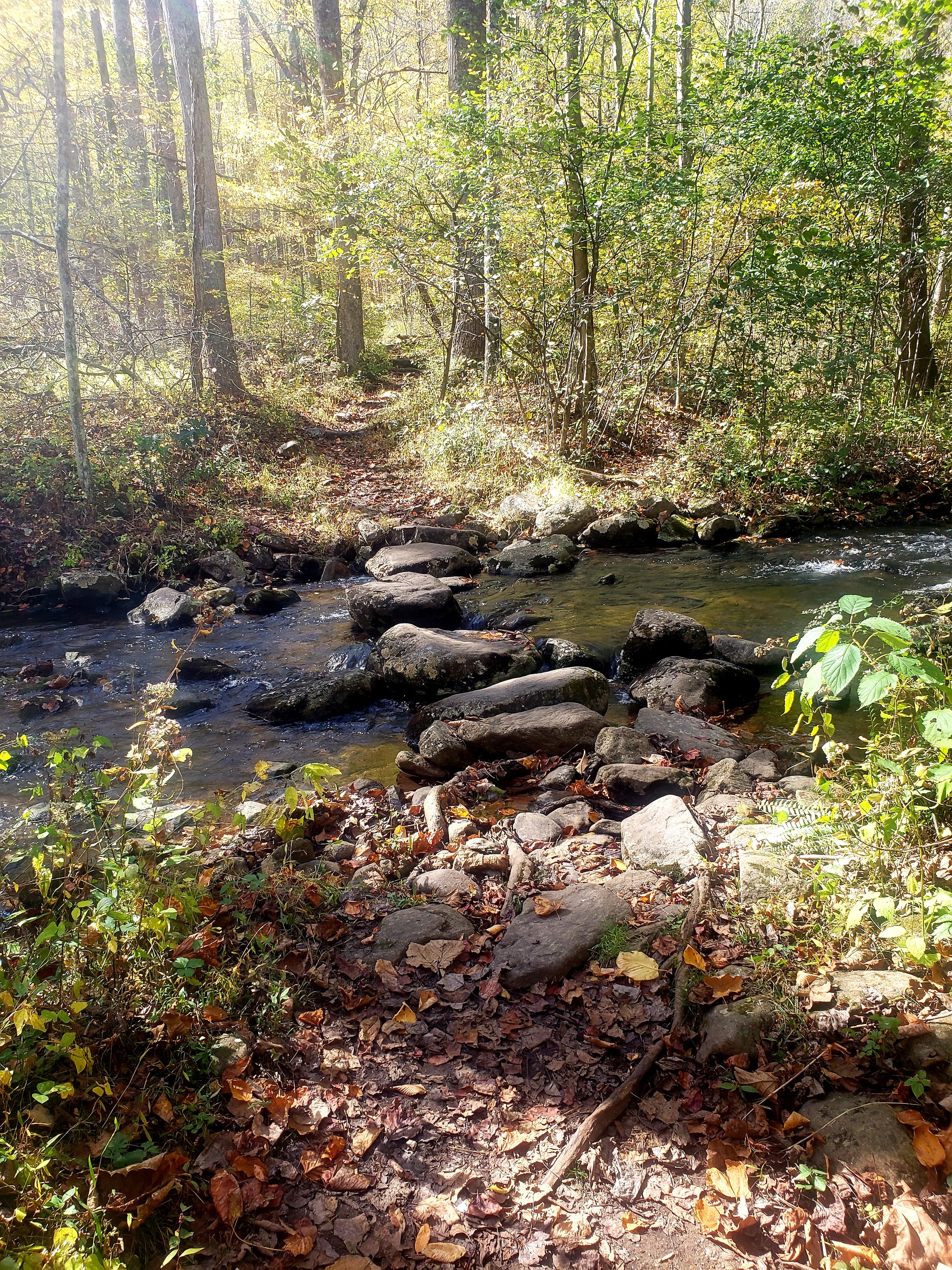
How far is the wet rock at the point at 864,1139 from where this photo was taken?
7.38ft

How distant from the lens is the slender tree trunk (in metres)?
25.9

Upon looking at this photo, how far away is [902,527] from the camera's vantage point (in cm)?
1207

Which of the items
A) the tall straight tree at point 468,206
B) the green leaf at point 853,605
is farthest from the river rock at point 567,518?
the green leaf at point 853,605

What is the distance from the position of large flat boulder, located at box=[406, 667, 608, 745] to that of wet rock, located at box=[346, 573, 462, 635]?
2686mm

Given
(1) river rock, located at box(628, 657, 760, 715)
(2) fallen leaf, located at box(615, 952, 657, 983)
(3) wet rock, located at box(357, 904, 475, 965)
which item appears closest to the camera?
(2) fallen leaf, located at box(615, 952, 657, 983)

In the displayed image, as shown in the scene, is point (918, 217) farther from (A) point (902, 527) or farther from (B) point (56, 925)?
(B) point (56, 925)

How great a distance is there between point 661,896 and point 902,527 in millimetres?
10757

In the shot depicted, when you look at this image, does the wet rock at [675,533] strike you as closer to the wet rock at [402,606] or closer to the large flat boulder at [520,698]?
the wet rock at [402,606]

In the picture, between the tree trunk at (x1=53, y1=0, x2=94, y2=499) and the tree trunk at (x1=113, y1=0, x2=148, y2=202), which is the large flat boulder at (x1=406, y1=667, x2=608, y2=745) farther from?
the tree trunk at (x1=113, y1=0, x2=148, y2=202)

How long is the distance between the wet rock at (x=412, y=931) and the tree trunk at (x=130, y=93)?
16809 millimetres

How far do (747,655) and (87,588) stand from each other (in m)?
8.84

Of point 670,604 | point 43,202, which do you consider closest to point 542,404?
point 670,604

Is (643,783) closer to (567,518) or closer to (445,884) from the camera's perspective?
(445,884)

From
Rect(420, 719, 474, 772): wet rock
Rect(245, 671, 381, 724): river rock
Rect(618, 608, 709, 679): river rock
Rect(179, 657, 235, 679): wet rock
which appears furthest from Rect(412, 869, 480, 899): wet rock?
Rect(179, 657, 235, 679): wet rock
